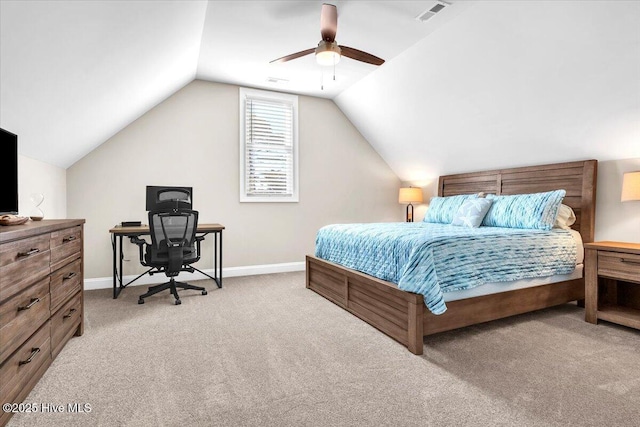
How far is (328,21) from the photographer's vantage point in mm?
2668

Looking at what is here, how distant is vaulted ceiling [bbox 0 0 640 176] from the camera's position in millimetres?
2135

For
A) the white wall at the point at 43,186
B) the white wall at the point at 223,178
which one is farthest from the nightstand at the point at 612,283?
the white wall at the point at 43,186

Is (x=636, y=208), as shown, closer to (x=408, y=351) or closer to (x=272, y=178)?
(x=408, y=351)

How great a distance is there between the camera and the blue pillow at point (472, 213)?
12.2 feet

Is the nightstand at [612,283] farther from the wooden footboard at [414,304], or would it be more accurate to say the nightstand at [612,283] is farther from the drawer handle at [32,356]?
the drawer handle at [32,356]

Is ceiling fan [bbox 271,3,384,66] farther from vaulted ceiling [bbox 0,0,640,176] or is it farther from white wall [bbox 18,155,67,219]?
white wall [bbox 18,155,67,219]

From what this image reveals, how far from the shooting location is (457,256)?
8.25 ft

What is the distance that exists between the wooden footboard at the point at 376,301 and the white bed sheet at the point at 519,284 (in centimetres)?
31

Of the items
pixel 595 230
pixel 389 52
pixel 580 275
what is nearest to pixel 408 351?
pixel 580 275

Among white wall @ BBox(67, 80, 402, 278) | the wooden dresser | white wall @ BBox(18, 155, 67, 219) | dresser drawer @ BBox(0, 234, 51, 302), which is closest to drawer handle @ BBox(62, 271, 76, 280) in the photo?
the wooden dresser

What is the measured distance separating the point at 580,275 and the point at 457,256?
173 cm

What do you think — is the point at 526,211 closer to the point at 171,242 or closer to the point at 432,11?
the point at 432,11

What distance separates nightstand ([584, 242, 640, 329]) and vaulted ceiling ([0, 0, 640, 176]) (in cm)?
106

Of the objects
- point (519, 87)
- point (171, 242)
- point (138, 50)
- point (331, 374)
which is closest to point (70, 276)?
point (171, 242)
